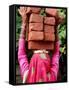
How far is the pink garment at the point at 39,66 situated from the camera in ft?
4.92

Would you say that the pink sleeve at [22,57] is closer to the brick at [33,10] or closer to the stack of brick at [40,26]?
the stack of brick at [40,26]

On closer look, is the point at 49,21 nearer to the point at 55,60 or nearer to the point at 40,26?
the point at 40,26

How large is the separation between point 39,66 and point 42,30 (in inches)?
7.5

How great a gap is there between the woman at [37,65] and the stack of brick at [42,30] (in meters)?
0.03

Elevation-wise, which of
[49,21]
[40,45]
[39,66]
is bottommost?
[39,66]

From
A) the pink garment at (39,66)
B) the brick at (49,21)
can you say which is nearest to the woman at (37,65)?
the pink garment at (39,66)

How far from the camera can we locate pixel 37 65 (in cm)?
154

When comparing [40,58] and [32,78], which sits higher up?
[40,58]

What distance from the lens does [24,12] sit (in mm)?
1496

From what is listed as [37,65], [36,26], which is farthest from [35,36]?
[37,65]
